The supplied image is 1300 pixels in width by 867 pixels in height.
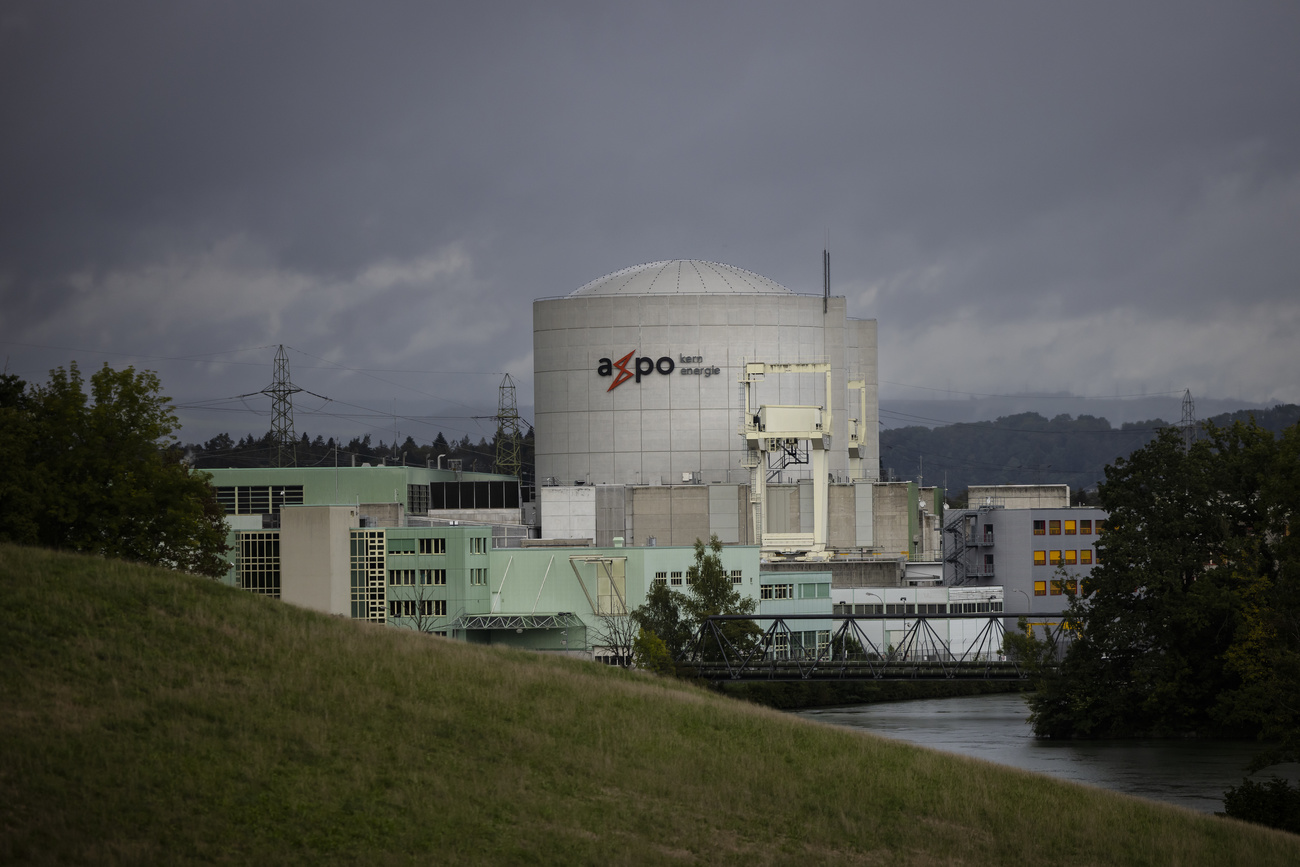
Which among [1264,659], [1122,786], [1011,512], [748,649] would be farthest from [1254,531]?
[1011,512]

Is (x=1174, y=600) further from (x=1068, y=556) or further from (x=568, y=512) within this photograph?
(x=568, y=512)

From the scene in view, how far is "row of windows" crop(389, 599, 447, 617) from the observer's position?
99500mm

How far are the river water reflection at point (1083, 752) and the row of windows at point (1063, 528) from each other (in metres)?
46.6

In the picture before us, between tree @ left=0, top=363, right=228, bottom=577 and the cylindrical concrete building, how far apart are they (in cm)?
7658

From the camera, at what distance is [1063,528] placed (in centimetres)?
14412

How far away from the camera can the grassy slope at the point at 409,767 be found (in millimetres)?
26234

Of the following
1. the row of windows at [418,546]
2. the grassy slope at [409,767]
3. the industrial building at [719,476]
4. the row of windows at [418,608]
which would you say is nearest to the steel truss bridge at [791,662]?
the row of windows at [418,608]

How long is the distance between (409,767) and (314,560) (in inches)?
2661

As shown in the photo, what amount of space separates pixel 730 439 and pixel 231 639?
4318 inches

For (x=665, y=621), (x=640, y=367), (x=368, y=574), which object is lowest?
(x=665, y=621)

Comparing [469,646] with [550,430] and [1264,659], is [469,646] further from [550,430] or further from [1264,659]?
[550,430]

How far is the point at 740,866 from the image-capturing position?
2836 centimetres

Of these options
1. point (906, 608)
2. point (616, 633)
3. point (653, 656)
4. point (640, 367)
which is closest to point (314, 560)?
point (616, 633)

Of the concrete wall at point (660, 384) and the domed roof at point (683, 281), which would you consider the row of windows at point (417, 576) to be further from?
the domed roof at point (683, 281)
